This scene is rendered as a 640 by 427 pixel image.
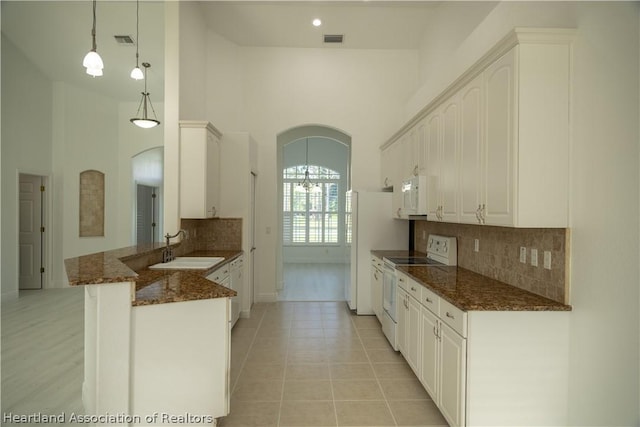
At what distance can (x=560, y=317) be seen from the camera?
208 cm

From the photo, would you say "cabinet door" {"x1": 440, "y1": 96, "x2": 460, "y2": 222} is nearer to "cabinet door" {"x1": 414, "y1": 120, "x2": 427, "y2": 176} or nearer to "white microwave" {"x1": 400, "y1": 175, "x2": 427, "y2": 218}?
"white microwave" {"x1": 400, "y1": 175, "x2": 427, "y2": 218}

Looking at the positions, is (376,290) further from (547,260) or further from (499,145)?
(499,145)

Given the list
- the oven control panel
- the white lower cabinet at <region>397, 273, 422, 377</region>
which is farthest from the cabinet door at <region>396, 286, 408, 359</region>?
the oven control panel

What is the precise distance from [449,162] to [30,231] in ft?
23.2

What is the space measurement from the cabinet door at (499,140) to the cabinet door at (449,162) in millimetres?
473

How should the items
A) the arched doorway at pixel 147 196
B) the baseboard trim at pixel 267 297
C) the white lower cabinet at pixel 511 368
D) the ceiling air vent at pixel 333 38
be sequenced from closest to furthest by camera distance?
the white lower cabinet at pixel 511 368 → the ceiling air vent at pixel 333 38 → the baseboard trim at pixel 267 297 → the arched doorway at pixel 147 196

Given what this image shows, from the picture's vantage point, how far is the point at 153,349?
7.07 feet

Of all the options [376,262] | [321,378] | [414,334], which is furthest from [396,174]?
[321,378]

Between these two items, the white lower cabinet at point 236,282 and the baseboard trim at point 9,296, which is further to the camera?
the baseboard trim at point 9,296

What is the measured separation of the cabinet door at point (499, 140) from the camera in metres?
2.12

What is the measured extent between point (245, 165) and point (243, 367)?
2.61 m

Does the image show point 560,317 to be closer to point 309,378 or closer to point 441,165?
point 441,165

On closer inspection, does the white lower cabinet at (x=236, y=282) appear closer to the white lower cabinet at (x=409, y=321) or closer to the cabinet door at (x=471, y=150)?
the white lower cabinet at (x=409, y=321)

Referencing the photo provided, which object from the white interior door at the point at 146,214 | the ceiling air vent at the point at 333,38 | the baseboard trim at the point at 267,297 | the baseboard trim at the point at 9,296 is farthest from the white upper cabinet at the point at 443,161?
A: the white interior door at the point at 146,214
